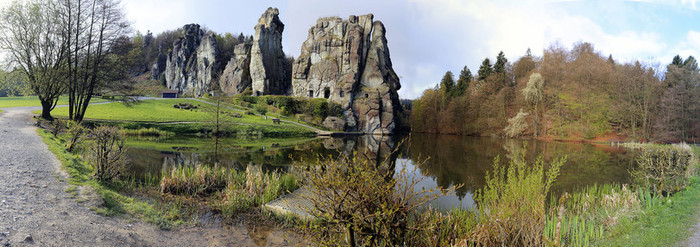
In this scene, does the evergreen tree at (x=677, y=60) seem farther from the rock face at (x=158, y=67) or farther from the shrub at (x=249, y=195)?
the rock face at (x=158, y=67)

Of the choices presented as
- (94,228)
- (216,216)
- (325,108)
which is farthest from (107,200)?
(325,108)

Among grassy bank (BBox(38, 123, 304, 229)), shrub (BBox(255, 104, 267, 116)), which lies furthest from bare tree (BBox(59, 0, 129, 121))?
shrub (BBox(255, 104, 267, 116))

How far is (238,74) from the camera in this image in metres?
65.1

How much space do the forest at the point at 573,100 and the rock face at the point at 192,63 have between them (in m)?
53.1

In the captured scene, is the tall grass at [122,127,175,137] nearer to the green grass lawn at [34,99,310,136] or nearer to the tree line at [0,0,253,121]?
the green grass lawn at [34,99,310,136]

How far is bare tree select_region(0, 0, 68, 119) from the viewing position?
802 inches

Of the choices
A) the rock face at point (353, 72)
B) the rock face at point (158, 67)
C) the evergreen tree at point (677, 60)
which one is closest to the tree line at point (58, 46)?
the rock face at point (353, 72)

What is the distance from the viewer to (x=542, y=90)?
141ft

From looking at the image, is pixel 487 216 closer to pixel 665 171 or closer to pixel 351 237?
pixel 351 237

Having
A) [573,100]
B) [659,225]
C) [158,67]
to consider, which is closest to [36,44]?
[659,225]

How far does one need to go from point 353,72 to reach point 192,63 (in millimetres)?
45575

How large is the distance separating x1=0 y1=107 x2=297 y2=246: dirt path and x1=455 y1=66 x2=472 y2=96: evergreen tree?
5642 centimetres

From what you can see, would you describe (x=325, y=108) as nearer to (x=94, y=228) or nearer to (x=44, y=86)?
(x=44, y=86)

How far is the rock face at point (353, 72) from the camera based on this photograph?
5369 centimetres
